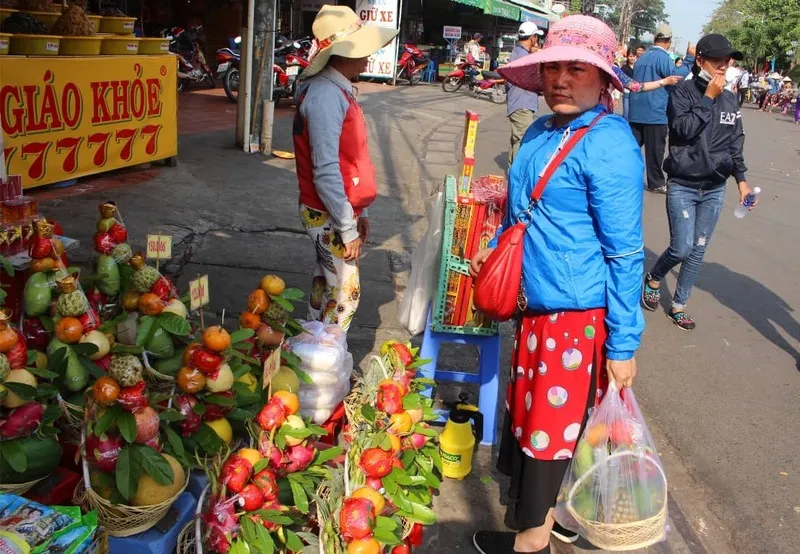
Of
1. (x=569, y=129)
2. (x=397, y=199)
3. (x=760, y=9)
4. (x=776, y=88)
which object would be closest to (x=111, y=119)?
(x=397, y=199)

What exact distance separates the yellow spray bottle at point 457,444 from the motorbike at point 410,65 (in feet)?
56.1

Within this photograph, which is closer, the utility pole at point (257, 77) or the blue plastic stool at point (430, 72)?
the utility pole at point (257, 77)

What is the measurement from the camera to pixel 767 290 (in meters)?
6.20

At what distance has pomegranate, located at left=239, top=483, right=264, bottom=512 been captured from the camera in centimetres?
209

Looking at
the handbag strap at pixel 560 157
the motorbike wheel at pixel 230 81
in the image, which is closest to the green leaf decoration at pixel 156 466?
the handbag strap at pixel 560 157

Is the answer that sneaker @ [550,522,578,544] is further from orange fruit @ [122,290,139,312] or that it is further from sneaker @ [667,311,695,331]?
sneaker @ [667,311,695,331]

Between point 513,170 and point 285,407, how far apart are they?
1143 millimetres

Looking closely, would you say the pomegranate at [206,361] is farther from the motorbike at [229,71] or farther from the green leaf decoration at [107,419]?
the motorbike at [229,71]

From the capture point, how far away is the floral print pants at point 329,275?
10.1 ft

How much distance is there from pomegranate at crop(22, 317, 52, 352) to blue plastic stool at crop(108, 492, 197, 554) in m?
0.81

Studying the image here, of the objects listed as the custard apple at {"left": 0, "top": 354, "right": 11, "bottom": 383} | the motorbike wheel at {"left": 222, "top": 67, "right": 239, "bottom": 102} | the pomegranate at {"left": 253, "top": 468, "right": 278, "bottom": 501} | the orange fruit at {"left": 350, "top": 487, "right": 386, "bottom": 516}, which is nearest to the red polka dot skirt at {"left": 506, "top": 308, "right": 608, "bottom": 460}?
the orange fruit at {"left": 350, "top": 487, "right": 386, "bottom": 516}

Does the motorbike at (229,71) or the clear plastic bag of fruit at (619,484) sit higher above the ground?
the motorbike at (229,71)

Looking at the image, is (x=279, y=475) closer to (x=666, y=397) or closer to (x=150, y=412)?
(x=150, y=412)

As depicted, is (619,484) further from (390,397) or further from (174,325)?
(174,325)
